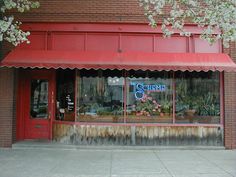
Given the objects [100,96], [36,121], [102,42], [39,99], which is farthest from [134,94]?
[36,121]

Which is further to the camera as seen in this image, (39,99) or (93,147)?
(39,99)

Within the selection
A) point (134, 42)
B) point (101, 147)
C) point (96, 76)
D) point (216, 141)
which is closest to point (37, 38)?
point (96, 76)

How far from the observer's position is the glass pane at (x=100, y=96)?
12656mm

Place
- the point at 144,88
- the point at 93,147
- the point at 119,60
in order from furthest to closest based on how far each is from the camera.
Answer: the point at 144,88, the point at 93,147, the point at 119,60

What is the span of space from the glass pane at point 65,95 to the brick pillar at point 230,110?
17.9 feet

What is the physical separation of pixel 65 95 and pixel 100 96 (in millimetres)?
1375

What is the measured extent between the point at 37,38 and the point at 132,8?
11.8 feet

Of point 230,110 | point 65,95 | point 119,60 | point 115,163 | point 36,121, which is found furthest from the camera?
point 36,121

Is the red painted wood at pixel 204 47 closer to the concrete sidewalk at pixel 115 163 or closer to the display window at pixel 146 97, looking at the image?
the display window at pixel 146 97

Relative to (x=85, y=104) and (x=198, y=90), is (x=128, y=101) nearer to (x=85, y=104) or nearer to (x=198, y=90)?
(x=85, y=104)

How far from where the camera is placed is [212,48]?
1267cm

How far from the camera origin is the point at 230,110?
12445mm

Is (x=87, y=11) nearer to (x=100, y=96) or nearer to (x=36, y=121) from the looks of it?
(x=100, y=96)

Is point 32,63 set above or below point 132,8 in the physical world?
below
